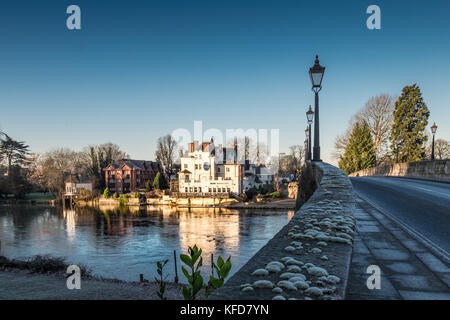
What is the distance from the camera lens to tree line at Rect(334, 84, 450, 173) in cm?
3434

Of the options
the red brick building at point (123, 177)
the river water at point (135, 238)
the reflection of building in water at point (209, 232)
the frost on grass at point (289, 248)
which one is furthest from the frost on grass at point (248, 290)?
the red brick building at point (123, 177)

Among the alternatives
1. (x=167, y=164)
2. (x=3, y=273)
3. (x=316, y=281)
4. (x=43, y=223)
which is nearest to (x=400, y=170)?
(x=316, y=281)

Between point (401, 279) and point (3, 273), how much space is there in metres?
27.6

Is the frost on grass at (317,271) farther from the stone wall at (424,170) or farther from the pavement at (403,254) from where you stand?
the stone wall at (424,170)

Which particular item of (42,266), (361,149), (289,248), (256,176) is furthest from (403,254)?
(256,176)

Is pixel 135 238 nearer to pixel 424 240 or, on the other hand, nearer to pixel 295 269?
pixel 424 240

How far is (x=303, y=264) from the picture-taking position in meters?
2.56

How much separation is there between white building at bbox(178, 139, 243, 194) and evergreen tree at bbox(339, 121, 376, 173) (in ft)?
88.8

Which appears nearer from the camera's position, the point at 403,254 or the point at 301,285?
the point at 301,285

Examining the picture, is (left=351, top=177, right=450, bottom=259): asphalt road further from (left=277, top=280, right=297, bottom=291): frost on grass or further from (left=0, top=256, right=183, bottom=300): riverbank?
(left=0, top=256, right=183, bottom=300): riverbank

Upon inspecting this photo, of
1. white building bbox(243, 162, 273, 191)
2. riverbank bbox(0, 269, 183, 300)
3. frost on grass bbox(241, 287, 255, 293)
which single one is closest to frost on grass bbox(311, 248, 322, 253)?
frost on grass bbox(241, 287, 255, 293)

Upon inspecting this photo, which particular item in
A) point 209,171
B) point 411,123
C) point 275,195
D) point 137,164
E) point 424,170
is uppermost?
point 411,123

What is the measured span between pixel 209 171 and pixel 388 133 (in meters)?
38.3
